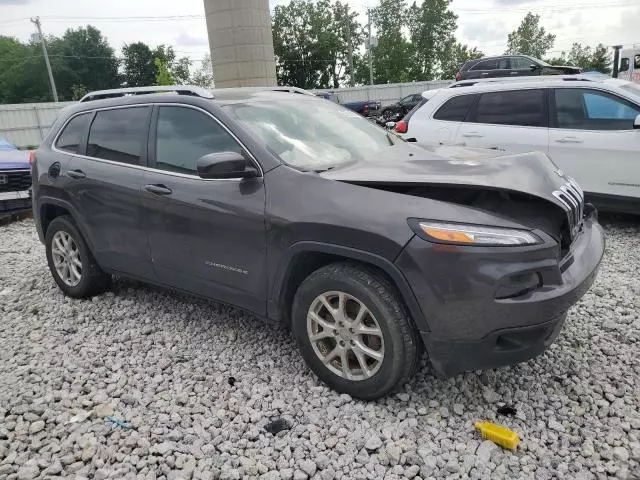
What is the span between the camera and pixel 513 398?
9.52ft

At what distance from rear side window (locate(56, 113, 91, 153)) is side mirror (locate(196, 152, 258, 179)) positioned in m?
1.91

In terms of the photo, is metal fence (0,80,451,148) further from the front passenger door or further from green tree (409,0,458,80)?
green tree (409,0,458,80)

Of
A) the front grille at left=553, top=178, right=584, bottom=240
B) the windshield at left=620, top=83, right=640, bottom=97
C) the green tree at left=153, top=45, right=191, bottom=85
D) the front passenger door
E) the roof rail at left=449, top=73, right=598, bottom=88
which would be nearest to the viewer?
the front grille at left=553, top=178, right=584, bottom=240

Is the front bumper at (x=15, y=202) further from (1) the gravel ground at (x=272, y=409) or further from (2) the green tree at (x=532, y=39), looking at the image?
(2) the green tree at (x=532, y=39)

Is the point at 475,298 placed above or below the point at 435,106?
below

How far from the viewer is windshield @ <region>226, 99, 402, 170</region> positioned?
3246 mm

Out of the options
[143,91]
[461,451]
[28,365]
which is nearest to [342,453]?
[461,451]

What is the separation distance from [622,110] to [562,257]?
3.89 metres

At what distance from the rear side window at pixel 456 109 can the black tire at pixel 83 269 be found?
4.59m

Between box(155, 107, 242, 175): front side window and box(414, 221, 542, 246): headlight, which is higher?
box(155, 107, 242, 175): front side window

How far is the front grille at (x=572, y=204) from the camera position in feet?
9.01

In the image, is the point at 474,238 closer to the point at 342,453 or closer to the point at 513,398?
the point at 513,398

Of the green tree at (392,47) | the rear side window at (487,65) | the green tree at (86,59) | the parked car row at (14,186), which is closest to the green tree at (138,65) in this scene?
the green tree at (86,59)

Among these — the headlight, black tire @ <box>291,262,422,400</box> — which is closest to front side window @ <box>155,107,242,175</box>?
black tire @ <box>291,262,422,400</box>
